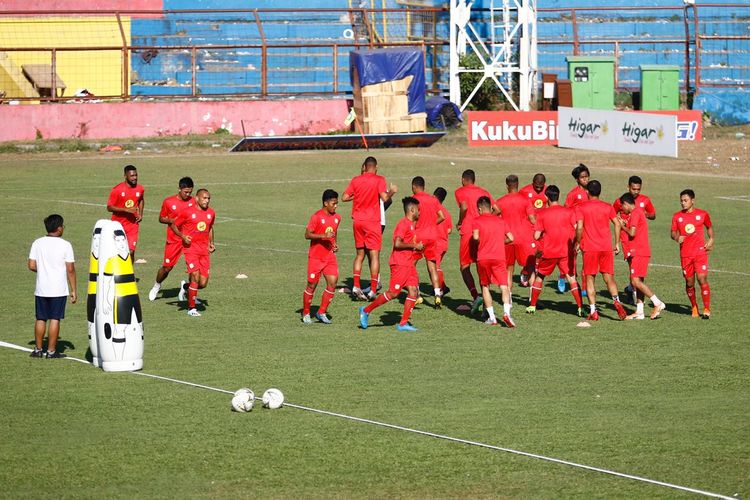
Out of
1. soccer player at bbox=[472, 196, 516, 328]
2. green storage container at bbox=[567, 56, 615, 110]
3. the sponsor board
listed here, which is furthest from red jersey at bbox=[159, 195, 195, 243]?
green storage container at bbox=[567, 56, 615, 110]

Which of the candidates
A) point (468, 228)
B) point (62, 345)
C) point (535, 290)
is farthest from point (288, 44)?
point (62, 345)

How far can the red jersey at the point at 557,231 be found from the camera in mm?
17219

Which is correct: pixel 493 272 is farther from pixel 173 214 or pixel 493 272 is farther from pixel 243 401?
pixel 243 401

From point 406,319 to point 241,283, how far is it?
184 inches

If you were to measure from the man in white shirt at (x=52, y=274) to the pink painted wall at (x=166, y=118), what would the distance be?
29670 millimetres

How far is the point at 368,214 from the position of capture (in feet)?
62.0

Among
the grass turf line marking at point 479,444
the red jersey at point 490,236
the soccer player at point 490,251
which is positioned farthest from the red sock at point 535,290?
the grass turf line marking at point 479,444

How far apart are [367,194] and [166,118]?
2667 centimetres

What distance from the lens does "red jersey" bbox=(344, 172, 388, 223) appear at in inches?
738

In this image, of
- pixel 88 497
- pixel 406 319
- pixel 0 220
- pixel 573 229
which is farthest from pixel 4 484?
pixel 0 220

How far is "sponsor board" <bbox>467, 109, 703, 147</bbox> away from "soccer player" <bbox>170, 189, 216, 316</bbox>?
2695 cm

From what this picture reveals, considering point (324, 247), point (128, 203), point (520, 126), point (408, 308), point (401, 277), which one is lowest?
point (408, 308)

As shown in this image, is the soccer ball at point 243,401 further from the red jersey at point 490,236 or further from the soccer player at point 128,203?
the soccer player at point 128,203

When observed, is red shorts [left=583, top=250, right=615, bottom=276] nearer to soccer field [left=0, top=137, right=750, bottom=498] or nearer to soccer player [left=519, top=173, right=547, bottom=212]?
soccer field [left=0, top=137, right=750, bottom=498]
